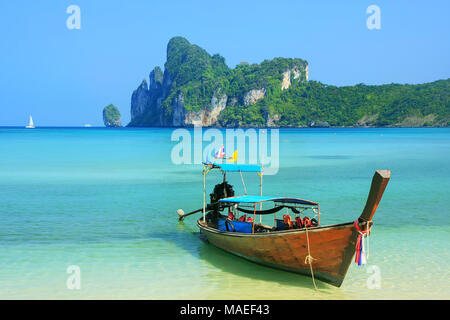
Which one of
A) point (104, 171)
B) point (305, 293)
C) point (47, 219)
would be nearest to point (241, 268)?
point (305, 293)

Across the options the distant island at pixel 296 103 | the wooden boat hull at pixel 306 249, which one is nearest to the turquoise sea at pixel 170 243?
the wooden boat hull at pixel 306 249

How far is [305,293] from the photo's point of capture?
30.5ft

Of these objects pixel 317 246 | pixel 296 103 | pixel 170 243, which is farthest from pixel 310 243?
pixel 296 103

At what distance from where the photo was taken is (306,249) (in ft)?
31.0

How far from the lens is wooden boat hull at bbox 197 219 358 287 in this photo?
8.95m

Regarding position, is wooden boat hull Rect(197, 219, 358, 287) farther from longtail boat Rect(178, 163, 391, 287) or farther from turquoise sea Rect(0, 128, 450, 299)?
turquoise sea Rect(0, 128, 450, 299)

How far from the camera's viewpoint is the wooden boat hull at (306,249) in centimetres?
895

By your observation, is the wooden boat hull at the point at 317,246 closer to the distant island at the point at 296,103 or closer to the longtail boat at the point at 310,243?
the longtail boat at the point at 310,243

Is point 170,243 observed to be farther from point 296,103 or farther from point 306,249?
point 296,103

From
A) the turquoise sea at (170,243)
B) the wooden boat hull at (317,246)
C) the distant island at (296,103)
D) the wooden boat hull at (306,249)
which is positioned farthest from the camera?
the distant island at (296,103)

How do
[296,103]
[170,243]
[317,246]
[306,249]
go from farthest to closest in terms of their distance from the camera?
[296,103], [170,243], [306,249], [317,246]

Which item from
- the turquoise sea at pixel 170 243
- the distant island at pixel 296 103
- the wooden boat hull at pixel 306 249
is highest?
the distant island at pixel 296 103

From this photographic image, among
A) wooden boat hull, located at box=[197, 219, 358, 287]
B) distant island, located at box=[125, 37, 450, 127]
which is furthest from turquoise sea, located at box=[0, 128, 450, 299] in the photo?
distant island, located at box=[125, 37, 450, 127]

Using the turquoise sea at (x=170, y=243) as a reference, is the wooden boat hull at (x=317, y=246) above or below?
above
